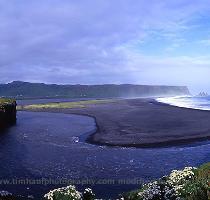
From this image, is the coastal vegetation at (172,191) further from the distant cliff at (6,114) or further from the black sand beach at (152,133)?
the distant cliff at (6,114)

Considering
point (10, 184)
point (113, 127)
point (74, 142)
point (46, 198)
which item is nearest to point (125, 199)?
point (46, 198)

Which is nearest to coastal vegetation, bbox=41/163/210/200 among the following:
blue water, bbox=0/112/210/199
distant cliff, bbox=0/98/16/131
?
blue water, bbox=0/112/210/199

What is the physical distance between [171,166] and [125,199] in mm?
18101

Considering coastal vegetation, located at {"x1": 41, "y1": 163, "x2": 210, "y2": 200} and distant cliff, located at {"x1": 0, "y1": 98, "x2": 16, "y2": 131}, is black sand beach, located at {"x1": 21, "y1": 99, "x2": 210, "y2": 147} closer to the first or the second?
distant cliff, located at {"x1": 0, "y1": 98, "x2": 16, "y2": 131}

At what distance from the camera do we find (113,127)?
233ft

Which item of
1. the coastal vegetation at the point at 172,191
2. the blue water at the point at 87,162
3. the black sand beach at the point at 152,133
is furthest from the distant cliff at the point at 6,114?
the coastal vegetation at the point at 172,191

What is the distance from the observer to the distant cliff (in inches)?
3081

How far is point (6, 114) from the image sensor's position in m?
83.0

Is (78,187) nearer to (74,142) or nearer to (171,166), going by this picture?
(171,166)

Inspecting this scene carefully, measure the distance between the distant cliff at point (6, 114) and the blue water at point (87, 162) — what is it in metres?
19.3

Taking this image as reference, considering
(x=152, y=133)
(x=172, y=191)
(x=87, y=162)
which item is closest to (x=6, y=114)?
(x=152, y=133)

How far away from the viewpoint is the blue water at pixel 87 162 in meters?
33.6

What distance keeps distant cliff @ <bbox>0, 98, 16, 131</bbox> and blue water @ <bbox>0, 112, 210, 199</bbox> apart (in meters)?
19.3

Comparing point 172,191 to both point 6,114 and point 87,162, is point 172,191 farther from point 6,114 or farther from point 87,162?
point 6,114
